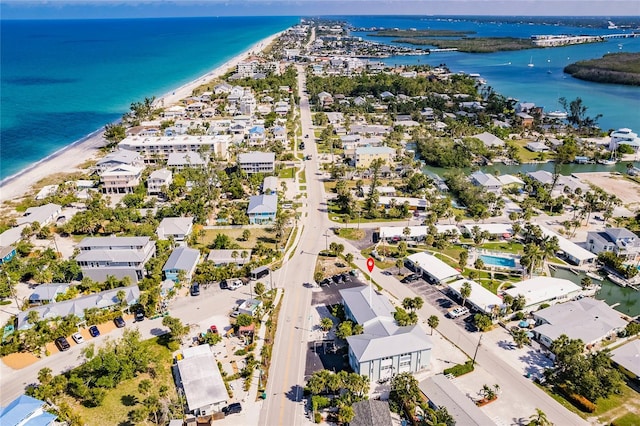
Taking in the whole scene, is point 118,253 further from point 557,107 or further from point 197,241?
point 557,107

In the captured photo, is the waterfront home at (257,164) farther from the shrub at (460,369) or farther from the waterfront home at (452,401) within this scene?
the waterfront home at (452,401)

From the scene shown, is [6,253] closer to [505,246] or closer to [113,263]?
[113,263]

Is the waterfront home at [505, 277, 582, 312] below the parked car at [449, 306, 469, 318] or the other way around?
the other way around

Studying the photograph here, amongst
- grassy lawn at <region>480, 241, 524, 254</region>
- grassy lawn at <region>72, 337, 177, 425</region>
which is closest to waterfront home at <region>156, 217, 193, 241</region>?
grassy lawn at <region>72, 337, 177, 425</region>

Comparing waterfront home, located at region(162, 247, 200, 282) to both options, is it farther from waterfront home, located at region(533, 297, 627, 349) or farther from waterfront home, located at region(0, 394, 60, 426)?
waterfront home, located at region(533, 297, 627, 349)

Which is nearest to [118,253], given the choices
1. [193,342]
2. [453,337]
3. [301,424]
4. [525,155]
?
[193,342]
